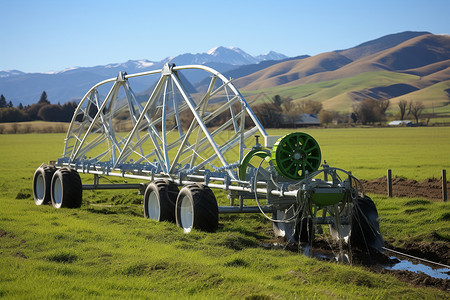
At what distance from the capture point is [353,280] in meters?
9.59

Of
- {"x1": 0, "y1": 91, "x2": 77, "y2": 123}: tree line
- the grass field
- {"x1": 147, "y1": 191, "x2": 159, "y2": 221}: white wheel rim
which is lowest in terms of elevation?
the grass field

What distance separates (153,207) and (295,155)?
5161mm

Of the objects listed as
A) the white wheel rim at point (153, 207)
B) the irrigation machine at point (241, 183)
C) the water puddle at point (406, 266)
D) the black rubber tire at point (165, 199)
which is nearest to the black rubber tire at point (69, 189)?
the irrigation machine at point (241, 183)

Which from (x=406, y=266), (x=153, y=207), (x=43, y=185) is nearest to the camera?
(x=406, y=266)

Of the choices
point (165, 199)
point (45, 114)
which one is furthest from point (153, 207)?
point (45, 114)

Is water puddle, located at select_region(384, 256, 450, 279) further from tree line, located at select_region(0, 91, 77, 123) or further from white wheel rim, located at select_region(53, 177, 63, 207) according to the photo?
tree line, located at select_region(0, 91, 77, 123)

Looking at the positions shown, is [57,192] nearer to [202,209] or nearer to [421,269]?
[202,209]

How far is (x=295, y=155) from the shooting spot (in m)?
12.6

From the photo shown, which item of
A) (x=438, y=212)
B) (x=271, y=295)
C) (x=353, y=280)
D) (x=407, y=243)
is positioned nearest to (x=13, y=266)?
(x=271, y=295)

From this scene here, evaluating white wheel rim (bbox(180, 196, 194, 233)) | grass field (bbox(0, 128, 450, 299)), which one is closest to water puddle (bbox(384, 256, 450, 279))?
grass field (bbox(0, 128, 450, 299))

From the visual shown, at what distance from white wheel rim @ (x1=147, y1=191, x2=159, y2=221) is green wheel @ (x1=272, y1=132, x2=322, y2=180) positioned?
4608 millimetres

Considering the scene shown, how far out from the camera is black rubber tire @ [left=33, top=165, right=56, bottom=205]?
68.6 feet

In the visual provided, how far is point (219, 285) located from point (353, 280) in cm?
222

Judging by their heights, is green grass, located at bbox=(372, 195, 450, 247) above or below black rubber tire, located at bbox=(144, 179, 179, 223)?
below
